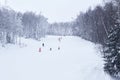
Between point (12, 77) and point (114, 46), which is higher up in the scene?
point (114, 46)

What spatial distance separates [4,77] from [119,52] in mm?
8301

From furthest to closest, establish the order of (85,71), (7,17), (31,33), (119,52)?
1. (31,33)
2. (7,17)
3. (85,71)
4. (119,52)

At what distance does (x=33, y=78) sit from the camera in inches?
528

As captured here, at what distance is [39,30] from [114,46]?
72368 mm

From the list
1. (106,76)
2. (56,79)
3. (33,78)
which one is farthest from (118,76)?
(33,78)

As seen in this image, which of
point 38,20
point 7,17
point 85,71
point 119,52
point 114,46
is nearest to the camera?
point 119,52

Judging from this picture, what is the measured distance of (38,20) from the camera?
88875 mm

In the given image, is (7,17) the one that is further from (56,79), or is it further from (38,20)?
(38,20)

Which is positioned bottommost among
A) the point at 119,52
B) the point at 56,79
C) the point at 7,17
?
the point at 56,79

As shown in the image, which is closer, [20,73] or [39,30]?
[20,73]

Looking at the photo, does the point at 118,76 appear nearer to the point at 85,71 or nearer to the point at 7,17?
the point at 85,71

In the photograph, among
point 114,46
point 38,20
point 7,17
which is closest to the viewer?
point 114,46

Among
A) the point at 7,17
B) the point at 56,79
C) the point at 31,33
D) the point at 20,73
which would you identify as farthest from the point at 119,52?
the point at 31,33

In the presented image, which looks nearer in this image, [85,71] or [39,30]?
[85,71]
